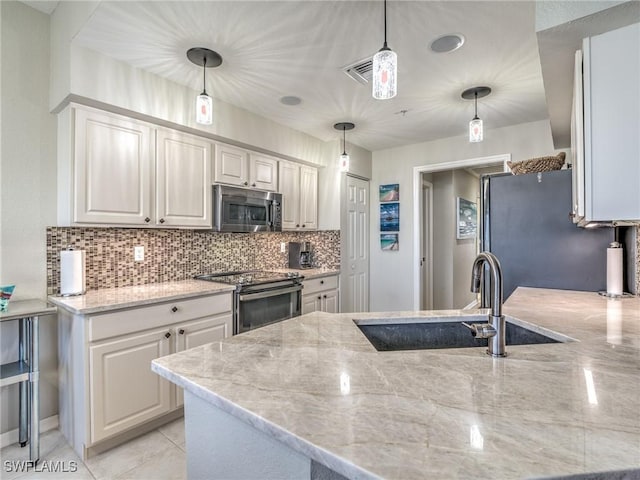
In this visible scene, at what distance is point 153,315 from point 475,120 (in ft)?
8.71

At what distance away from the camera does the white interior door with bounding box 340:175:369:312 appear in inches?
162

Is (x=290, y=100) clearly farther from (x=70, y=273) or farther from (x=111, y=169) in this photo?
(x=70, y=273)

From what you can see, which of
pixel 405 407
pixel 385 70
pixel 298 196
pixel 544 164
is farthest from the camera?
pixel 298 196

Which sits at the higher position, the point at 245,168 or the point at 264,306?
the point at 245,168

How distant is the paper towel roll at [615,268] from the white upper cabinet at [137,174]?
278 cm

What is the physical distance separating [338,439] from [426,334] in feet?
3.53

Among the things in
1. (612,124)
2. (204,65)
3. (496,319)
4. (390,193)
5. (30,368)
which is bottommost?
(30,368)

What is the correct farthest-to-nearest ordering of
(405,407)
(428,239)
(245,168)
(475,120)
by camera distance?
(428,239)
(245,168)
(475,120)
(405,407)

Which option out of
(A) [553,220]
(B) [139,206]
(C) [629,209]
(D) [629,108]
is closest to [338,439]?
(C) [629,209]

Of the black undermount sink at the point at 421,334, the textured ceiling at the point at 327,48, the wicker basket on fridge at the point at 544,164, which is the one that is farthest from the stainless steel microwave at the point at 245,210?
the wicker basket on fridge at the point at 544,164

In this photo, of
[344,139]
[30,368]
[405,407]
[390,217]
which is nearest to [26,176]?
[30,368]

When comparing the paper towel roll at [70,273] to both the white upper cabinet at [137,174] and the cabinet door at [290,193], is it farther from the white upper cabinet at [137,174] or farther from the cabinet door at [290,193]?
the cabinet door at [290,193]

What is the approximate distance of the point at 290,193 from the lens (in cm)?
366

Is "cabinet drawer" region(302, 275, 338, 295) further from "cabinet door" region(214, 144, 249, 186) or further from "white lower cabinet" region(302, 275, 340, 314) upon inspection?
"cabinet door" region(214, 144, 249, 186)
